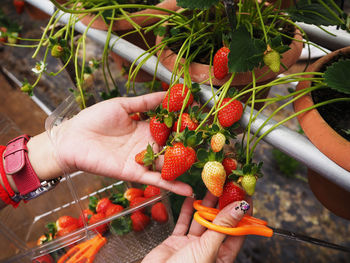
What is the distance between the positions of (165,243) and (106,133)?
336 mm

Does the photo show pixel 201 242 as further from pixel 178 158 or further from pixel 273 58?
pixel 273 58

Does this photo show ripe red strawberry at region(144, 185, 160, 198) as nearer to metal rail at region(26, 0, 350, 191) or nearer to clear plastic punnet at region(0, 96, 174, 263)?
clear plastic punnet at region(0, 96, 174, 263)

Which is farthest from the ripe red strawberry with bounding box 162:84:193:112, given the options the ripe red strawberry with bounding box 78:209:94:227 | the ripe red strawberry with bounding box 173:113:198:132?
the ripe red strawberry with bounding box 78:209:94:227

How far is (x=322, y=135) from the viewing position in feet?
1.54

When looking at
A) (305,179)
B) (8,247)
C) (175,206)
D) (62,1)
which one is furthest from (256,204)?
(62,1)

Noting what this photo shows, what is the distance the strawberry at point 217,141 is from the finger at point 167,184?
6.6 inches

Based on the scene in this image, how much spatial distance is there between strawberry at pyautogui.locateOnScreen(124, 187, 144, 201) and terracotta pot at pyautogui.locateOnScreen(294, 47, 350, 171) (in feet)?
2.17

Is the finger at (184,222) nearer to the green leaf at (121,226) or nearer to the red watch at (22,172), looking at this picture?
the green leaf at (121,226)

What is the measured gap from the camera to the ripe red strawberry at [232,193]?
0.54 m

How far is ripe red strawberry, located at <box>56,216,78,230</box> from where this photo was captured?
102 centimetres

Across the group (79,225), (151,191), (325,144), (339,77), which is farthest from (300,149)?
(79,225)

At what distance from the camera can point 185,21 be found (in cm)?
69

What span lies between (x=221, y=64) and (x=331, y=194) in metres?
0.40

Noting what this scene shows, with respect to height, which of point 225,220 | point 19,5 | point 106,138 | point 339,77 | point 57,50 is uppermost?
point 19,5
